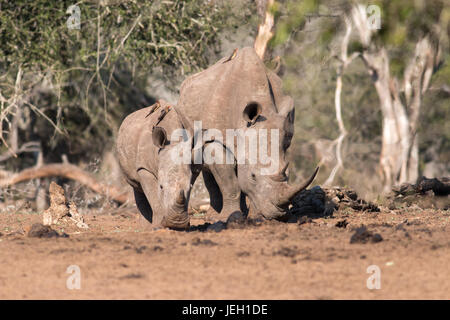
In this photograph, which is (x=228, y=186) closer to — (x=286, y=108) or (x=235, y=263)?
(x=286, y=108)

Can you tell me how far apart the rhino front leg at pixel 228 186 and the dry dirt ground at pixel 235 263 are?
98 centimetres

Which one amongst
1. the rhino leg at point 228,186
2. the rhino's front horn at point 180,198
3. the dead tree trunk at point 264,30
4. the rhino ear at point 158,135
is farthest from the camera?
the dead tree trunk at point 264,30

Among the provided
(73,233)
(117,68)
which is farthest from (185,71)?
(73,233)

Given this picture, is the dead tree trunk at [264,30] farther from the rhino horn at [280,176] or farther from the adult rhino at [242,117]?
the rhino horn at [280,176]

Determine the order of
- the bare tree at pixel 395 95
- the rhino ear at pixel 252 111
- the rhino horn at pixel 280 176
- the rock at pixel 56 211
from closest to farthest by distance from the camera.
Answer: the rhino horn at pixel 280 176 < the rhino ear at pixel 252 111 < the rock at pixel 56 211 < the bare tree at pixel 395 95

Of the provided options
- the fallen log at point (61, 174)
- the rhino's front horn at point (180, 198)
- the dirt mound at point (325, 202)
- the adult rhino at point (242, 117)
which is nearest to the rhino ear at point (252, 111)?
the adult rhino at point (242, 117)

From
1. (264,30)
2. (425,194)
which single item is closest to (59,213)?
(425,194)

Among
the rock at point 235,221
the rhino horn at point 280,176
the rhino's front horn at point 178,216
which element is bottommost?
the rock at point 235,221

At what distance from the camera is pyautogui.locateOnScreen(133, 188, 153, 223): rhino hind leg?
396 inches

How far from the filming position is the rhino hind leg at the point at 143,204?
10.0 metres

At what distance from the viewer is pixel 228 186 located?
974cm

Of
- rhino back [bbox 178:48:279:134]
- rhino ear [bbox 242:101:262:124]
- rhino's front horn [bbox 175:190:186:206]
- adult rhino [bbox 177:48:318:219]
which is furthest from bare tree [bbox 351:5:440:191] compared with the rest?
rhino's front horn [bbox 175:190:186:206]
